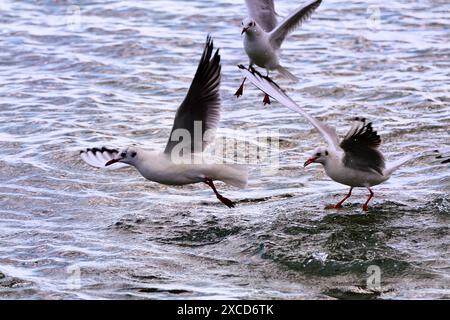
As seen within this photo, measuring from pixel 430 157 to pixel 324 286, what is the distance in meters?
3.58

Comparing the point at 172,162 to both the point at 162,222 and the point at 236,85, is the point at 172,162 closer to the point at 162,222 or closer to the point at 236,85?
the point at 162,222

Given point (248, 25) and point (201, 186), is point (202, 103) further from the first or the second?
point (201, 186)

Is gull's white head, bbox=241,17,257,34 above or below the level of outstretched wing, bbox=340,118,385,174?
above

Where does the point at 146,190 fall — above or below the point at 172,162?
below

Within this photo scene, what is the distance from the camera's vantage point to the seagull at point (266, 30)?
32.2 ft

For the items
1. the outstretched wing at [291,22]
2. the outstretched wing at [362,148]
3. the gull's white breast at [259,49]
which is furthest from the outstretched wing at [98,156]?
the outstretched wing at [291,22]

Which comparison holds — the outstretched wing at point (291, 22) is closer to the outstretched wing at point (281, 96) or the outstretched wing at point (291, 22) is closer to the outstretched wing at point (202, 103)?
the outstretched wing at point (281, 96)

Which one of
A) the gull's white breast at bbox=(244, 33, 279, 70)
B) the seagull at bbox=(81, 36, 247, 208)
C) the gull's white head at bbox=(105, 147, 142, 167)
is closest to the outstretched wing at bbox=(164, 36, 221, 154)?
the seagull at bbox=(81, 36, 247, 208)

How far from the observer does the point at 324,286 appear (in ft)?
23.6

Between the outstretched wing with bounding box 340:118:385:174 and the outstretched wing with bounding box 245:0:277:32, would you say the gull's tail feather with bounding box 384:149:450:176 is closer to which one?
the outstretched wing with bounding box 340:118:385:174

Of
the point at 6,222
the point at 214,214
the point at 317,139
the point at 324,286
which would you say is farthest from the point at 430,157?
the point at 6,222

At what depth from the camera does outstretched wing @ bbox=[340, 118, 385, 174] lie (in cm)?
807

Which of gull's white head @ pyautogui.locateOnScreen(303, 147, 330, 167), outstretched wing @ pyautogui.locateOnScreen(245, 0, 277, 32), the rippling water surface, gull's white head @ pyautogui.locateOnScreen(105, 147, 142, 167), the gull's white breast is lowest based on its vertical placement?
the rippling water surface

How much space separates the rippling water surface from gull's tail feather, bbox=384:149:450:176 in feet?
0.51
